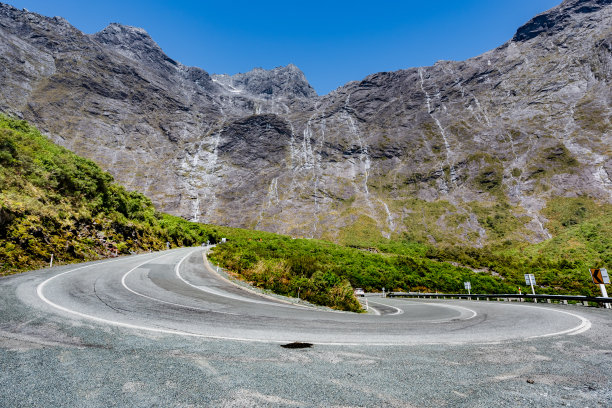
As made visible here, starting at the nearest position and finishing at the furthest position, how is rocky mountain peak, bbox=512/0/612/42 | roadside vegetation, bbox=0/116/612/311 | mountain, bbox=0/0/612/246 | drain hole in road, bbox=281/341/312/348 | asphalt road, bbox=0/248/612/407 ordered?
1. asphalt road, bbox=0/248/612/407
2. drain hole in road, bbox=281/341/312/348
3. roadside vegetation, bbox=0/116/612/311
4. mountain, bbox=0/0/612/246
5. rocky mountain peak, bbox=512/0/612/42

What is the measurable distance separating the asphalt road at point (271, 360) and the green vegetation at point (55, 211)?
9946 mm

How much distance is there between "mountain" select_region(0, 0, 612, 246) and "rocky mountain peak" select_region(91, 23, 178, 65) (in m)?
34.6

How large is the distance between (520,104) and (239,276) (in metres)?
111

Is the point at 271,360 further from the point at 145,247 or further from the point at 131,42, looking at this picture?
the point at 131,42

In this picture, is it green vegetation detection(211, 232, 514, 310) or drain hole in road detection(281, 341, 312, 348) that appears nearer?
drain hole in road detection(281, 341, 312, 348)

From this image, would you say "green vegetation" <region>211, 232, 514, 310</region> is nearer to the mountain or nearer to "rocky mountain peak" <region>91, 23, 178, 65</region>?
the mountain

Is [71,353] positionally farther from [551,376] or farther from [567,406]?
[551,376]

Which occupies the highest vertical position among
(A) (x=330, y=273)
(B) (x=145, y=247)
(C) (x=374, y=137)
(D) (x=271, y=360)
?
(C) (x=374, y=137)

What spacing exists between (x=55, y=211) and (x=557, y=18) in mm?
161975

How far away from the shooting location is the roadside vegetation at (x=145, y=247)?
14.2m

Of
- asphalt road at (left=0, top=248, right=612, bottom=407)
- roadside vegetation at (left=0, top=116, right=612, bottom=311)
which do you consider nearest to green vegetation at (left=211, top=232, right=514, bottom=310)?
roadside vegetation at (left=0, top=116, right=612, bottom=311)

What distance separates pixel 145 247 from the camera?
92.6ft

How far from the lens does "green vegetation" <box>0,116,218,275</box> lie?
49.5ft

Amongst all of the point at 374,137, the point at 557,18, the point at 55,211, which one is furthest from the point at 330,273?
the point at 557,18
